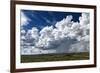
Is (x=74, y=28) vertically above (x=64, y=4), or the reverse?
(x=64, y=4)

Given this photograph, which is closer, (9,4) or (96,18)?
(9,4)

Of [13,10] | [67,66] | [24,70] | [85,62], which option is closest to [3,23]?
[13,10]

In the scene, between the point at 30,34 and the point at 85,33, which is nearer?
the point at 30,34

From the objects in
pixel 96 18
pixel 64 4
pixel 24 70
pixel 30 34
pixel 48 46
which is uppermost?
pixel 64 4

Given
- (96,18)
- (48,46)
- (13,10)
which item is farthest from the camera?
(96,18)

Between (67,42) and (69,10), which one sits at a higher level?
(69,10)

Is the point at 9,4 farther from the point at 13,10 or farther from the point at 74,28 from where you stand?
the point at 74,28

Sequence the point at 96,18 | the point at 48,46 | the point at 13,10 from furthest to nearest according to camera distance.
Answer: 1. the point at 96,18
2. the point at 48,46
3. the point at 13,10

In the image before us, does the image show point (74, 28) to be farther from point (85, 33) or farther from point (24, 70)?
point (24, 70)

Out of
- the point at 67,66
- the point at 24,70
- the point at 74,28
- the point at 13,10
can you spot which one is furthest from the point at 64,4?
the point at 24,70
